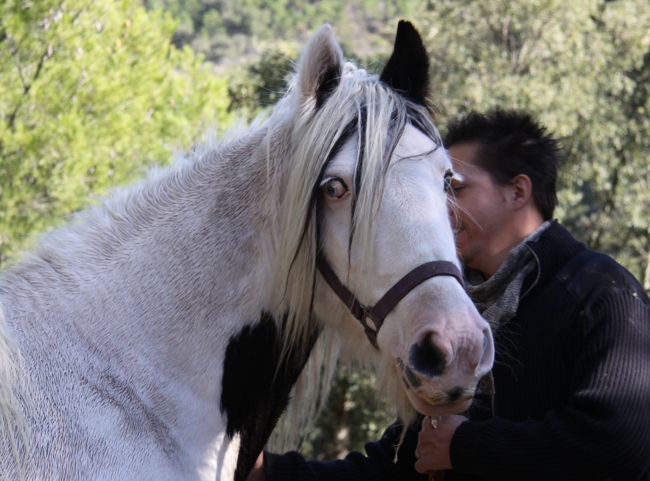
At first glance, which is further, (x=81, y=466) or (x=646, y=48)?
(x=646, y=48)

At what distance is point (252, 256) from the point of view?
2.21 metres

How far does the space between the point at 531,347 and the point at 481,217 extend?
2.13ft

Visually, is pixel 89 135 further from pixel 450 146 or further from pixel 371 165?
pixel 371 165

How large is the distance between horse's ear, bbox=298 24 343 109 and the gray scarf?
1.05 metres

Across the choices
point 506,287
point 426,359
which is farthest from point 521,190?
point 426,359

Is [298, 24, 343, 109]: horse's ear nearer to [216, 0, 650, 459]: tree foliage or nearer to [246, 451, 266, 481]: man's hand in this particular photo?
[246, 451, 266, 481]: man's hand

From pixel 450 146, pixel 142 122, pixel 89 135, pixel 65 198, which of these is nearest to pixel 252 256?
pixel 450 146

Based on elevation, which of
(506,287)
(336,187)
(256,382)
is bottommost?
(506,287)

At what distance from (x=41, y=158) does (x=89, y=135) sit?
592 millimetres

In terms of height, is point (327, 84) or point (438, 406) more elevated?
point (327, 84)

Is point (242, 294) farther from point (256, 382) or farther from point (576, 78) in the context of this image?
point (576, 78)

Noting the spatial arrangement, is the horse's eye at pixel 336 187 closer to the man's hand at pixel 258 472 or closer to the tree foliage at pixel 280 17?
the man's hand at pixel 258 472

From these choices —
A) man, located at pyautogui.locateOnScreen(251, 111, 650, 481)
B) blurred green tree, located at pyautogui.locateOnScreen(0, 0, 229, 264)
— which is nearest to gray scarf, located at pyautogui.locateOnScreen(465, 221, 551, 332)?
man, located at pyautogui.locateOnScreen(251, 111, 650, 481)

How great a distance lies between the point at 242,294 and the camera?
7.16 ft
